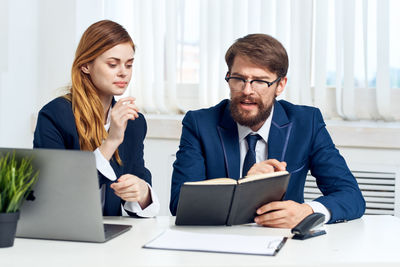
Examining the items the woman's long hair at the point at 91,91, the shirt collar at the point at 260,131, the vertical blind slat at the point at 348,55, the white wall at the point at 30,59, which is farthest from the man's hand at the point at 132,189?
the white wall at the point at 30,59

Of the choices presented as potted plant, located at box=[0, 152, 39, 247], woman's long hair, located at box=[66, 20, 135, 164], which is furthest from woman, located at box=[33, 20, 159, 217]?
potted plant, located at box=[0, 152, 39, 247]

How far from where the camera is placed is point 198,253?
127 cm

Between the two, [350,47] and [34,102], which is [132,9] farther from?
[350,47]

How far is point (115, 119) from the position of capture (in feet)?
5.78

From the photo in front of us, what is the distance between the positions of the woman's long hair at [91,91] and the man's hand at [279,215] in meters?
0.63

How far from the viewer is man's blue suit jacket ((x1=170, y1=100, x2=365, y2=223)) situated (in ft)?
6.57

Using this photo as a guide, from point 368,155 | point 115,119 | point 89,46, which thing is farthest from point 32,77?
point 368,155

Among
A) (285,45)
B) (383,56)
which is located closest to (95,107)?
(285,45)

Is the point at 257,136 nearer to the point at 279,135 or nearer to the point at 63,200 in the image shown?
the point at 279,135

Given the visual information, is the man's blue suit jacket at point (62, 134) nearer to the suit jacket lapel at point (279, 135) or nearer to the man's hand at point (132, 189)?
the man's hand at point (132, 189)

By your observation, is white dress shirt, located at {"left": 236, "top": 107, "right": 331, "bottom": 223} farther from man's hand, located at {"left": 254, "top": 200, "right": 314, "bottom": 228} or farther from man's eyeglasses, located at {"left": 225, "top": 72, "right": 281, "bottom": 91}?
man's hand, located at {"left": 254, "top": 200, "right": 314, "bottom": 228}

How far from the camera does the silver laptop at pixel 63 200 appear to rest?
4.18 feet

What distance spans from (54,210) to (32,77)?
6.75ft

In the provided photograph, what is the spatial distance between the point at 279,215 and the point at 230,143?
514 mm
